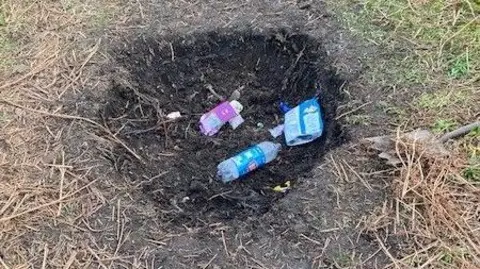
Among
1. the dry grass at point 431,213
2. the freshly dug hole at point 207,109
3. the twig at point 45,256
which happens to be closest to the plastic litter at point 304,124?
the freshly dug hole at point 207,109

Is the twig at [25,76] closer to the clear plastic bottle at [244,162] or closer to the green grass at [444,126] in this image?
the clear plastic bottle at [244,162]

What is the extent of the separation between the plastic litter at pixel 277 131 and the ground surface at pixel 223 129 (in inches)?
1.4

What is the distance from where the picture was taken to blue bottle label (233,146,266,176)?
120 inches

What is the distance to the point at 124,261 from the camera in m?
2.53

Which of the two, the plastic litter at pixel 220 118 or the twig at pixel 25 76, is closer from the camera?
the twig at pixel 25 76

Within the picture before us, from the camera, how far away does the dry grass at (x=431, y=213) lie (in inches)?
98.3

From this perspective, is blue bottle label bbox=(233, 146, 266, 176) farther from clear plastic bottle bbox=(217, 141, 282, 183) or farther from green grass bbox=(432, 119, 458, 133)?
green grass bbox=(432, 119, 458, 133)

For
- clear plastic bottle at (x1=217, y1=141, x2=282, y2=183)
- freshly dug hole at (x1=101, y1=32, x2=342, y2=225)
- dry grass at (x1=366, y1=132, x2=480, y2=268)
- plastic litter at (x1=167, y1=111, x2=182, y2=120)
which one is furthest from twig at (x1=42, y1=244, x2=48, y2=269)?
dry grass at (x1=366, y1=132, x2=480, y2=268)

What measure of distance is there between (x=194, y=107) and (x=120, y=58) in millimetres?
404

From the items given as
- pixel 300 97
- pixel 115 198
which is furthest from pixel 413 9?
pixel 115 198

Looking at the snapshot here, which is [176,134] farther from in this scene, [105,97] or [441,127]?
[441,127]

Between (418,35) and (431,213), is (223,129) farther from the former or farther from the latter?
(431,213)

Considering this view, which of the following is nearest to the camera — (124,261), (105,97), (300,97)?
(124,261)

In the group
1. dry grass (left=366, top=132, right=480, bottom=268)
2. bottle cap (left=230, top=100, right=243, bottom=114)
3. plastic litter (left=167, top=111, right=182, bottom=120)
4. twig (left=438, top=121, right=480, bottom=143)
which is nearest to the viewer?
dry grass (left=366, top=132, right=480, bottom=268)
